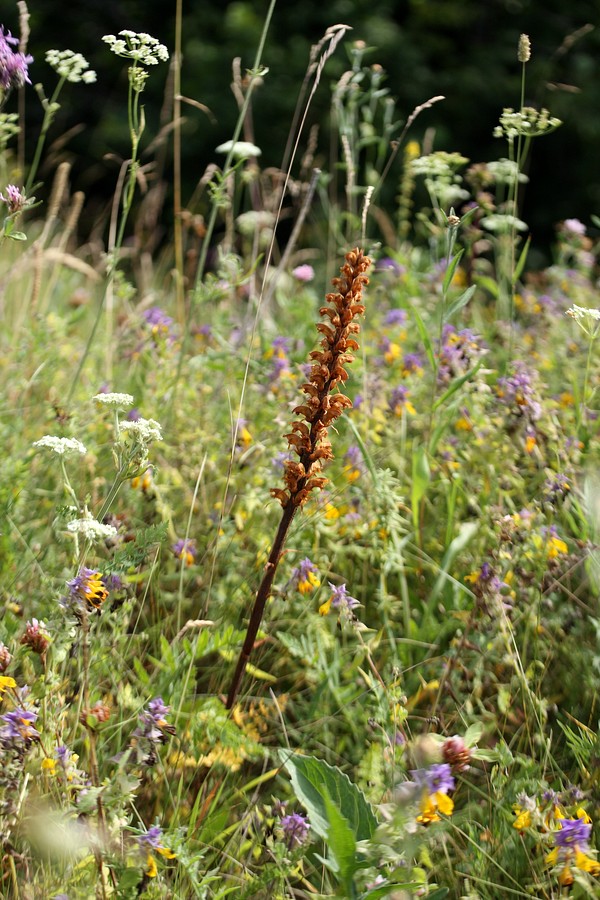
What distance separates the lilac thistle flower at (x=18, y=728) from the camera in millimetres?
1105

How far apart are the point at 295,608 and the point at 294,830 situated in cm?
57

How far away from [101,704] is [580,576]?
3.38 ft

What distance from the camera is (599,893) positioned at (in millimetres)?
1215

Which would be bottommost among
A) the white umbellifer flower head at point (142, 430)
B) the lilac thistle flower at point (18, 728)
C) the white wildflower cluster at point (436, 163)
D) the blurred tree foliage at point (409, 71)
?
the blurred tree foliage at point (409, 71)

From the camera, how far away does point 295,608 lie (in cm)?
179

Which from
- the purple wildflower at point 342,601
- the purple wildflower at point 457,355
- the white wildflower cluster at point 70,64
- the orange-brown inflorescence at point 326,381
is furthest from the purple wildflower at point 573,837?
the white wildflower cluster at point 70,64

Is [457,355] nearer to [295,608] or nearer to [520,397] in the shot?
[520,397]

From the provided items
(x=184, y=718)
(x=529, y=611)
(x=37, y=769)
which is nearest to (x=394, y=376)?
(x=529, y=611)

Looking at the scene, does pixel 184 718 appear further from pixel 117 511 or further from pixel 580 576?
pixel 580 576

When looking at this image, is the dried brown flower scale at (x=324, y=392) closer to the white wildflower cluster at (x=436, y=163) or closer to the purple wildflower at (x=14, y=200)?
the purple wildflower at (x=14, y=200)

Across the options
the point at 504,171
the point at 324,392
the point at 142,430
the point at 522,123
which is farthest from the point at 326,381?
the point at 504,171

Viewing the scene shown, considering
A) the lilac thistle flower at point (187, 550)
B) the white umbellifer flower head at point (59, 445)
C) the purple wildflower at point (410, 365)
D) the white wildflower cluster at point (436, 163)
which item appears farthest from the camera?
the purple wildflower at point (410, 365)

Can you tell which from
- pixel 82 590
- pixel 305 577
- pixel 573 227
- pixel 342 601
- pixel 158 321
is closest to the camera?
pixel 82 590

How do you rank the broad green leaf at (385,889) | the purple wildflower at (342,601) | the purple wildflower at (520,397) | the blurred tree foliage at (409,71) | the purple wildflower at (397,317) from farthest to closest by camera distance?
the blurred tree foliage at (409,71) < the purple wildflower at (397,317) < the purple wildflower at (520,397) < the purple wildflower at (342,601) < the broad green leaf at (385,889)
